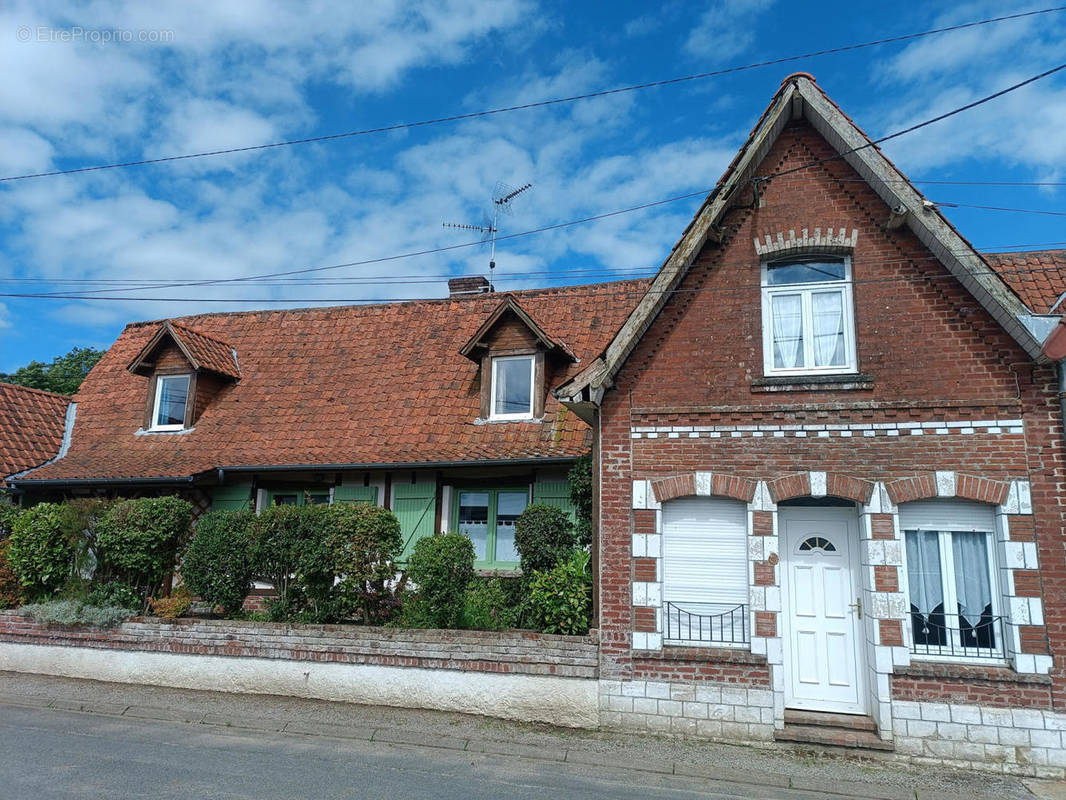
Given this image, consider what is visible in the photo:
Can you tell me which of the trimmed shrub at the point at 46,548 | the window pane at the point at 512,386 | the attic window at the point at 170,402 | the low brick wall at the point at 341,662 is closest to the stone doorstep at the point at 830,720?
the low brick wall at the point at 341,662

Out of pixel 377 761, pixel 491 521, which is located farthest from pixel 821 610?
pixel 491 521

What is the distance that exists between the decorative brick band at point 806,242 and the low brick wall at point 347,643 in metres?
5.45

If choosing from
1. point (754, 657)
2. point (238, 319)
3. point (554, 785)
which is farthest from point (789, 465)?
point (238, 319)

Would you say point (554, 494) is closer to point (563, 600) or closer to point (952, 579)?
point (563, 600)

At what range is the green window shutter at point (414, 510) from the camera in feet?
40.5

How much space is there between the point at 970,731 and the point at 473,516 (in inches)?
300

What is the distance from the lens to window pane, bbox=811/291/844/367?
9.16 m

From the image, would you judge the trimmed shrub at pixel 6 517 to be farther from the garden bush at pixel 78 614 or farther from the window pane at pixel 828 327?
the window pane at pixel 828 327

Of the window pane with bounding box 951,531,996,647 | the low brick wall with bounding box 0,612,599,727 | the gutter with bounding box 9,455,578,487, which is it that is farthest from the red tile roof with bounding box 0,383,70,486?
the window pane with bounding box 951,531,996,647

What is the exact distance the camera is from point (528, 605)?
9.84m

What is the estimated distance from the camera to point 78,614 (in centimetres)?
1066

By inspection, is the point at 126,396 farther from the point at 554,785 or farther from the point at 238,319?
the point at 554,785

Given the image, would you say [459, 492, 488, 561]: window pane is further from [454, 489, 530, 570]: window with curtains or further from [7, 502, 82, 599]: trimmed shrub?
[7, 502, 82, 599]: trimmed shrub

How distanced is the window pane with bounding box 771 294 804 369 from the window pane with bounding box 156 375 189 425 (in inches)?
468
